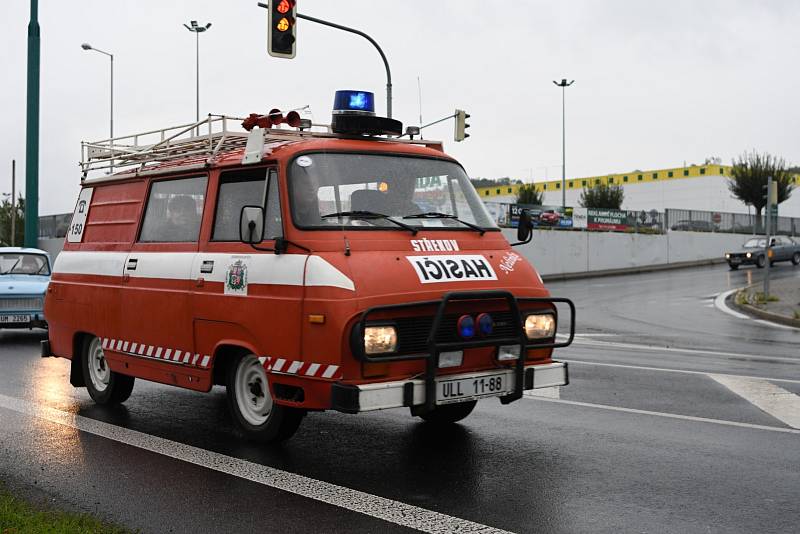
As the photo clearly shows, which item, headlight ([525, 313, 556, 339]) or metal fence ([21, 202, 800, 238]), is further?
metal fence ([21, 202, 800, 238])

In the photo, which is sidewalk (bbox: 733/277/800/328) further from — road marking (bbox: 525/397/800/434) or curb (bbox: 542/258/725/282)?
road marking (bbox: 525/397/800/434)

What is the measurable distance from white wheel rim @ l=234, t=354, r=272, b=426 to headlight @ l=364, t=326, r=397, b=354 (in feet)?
4.03

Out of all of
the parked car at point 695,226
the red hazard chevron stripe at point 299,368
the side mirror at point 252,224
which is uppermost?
the parked car at point 695,226

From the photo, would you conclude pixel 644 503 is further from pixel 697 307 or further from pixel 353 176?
pixel 697 307

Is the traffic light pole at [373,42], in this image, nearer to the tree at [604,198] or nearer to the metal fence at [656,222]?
the metal fence at [656,222]

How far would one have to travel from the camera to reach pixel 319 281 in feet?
20.0

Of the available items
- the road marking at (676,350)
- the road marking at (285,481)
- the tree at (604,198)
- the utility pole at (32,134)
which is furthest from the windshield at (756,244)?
the road marking at (285,481)

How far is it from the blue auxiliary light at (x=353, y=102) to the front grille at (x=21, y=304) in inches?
382

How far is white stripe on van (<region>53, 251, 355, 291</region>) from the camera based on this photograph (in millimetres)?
6129

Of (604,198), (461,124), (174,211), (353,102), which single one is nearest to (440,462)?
(353,102)

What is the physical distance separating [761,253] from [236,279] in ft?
130

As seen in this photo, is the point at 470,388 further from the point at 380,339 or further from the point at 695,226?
the point at 695,226

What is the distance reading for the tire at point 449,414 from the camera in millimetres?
7682

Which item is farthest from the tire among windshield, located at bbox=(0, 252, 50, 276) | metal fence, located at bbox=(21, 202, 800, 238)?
metal fence, located at bbox=(21, 202, 800, 238)
